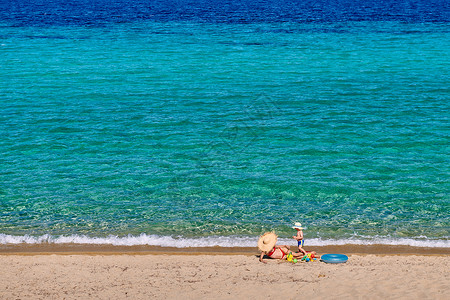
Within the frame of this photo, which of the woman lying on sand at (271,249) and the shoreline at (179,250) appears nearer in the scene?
the woman lying on sand at (271,249)

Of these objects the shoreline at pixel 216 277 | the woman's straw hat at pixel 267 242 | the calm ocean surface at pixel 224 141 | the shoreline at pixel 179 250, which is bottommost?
the shoreline at pixel 216 277

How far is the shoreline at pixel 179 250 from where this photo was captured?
16391mm

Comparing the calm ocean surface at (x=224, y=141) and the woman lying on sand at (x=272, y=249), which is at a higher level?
the calm ocean surface at (x=224, y=141)

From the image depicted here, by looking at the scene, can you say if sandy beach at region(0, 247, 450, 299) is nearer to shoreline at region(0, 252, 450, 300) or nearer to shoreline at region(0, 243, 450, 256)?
shoreline at region(0, 252, 450, 300)

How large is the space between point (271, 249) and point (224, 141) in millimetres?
11183

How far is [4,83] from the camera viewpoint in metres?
35.9

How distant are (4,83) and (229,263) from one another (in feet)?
88.9

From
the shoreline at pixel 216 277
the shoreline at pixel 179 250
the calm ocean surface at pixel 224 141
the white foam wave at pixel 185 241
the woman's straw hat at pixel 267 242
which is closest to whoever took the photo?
the shoreline at pixel 216 277

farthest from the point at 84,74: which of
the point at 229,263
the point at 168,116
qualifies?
the point at 229,263

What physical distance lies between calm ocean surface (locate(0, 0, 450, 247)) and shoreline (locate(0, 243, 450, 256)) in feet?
1.13

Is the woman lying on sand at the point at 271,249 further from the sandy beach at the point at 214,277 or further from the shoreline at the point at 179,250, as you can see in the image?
the shoreline at the point at 179,250

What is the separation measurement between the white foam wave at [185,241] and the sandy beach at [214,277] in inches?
32.6

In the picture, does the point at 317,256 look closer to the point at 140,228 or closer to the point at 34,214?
the point at 140,228

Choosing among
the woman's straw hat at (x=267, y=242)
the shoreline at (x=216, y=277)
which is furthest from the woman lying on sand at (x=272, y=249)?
the shoreline at (x=216, y=277)
